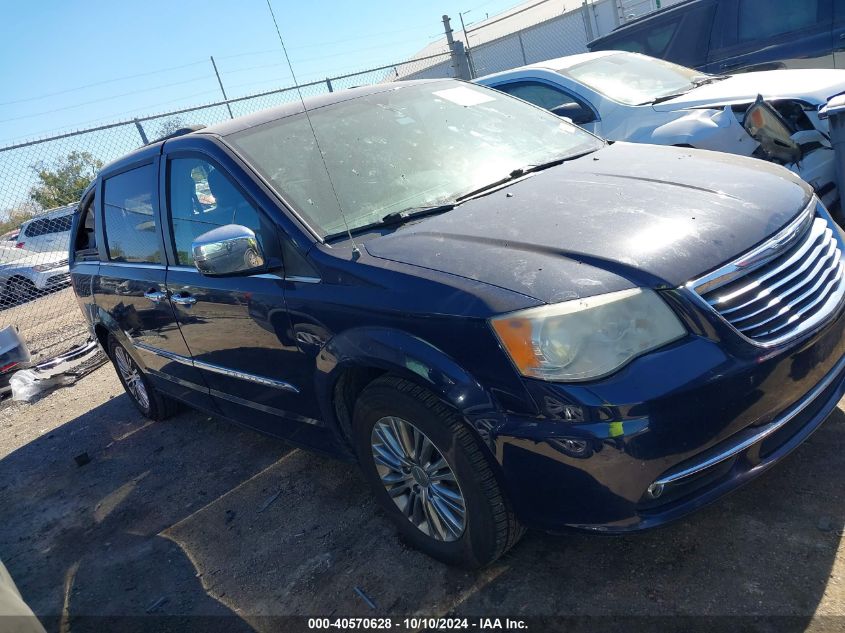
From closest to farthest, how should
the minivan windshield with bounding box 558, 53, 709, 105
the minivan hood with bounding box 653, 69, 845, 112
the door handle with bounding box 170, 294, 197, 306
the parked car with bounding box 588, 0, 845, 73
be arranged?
1. the door handle with bounding box 170, 294, 197, 306
2. the minivan hood with bounding box 653, 69, 845, 112
3. the minivan windshield with bounding box 558, 53, 709, 105
4. the parked car with bounding box 588, 0, 845, 73

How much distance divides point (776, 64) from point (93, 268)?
6671 mm

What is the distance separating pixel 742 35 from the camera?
748 centimetres

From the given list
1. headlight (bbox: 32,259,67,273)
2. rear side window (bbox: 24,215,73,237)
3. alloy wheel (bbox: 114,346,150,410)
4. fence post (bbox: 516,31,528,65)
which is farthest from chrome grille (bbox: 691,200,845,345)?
fence post (bbox: 516,31,528,65)

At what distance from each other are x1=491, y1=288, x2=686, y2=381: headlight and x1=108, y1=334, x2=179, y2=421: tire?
356 cm

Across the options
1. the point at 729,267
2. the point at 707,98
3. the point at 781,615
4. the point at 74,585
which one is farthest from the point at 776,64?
the point at 74,585

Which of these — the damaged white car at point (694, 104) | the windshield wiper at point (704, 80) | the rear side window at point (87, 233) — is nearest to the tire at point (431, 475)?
the rear side window at point (87, 233)

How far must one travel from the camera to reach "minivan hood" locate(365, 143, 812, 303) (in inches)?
86.7

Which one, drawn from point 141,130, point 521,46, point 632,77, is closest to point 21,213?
point 141,130

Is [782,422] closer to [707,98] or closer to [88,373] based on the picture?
[707,98]

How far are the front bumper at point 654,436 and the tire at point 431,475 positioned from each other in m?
0.13

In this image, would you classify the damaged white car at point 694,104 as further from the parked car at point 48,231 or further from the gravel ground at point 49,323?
the parked car at point 48,231

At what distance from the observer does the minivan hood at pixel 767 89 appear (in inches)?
192

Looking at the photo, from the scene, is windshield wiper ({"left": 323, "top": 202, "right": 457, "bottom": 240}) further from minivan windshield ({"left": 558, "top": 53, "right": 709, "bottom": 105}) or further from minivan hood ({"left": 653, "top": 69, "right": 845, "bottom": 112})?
minivan windshield ({"left": 558, "top": 53, "right": 709, "bottom": 105})

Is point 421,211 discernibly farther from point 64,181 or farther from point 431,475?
point 64,181
